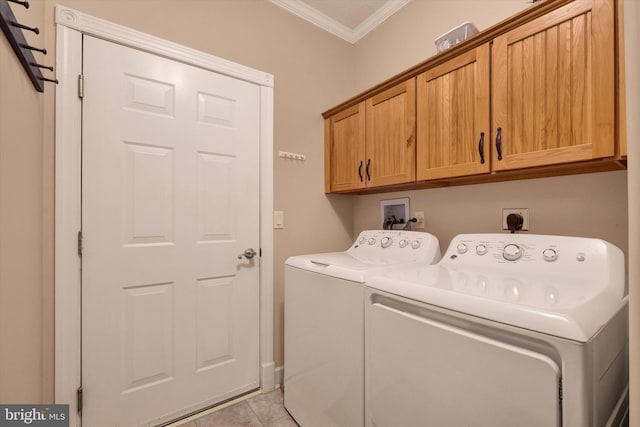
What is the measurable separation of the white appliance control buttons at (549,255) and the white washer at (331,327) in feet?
1.59

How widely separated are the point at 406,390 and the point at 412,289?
34 cm

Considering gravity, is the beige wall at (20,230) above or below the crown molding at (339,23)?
below

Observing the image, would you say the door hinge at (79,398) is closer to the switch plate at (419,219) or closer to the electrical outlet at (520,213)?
the switch plate at (419,219)

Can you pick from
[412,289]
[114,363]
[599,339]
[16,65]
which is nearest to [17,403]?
[114,363]

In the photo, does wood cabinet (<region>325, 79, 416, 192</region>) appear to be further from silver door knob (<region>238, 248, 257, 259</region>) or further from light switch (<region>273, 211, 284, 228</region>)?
silver door knob (<region>238, 248, 257, 259</region>)

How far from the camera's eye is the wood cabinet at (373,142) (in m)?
1.61

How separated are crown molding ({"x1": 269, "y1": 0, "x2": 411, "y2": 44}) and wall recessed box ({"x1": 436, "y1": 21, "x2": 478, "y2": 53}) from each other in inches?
29.6

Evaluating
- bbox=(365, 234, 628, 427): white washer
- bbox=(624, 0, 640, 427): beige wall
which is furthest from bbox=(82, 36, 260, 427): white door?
bbox=(624, 0, 640, 427): beige wall

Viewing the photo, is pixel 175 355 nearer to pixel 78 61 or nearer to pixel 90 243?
pixel 90 243

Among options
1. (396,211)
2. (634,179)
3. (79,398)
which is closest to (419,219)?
(396,211)

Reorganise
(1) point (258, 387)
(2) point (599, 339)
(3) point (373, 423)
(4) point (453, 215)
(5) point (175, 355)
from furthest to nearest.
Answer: (1) point (258, 387)
(4) point (453, 215)
(5) point (175, 355)
(3) point (373, 423)
(2) point (599, 339)

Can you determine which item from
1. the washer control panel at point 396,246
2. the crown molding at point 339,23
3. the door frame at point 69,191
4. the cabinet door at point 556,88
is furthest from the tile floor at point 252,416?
the crown molding at point 339,23

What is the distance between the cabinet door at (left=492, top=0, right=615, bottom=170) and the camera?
969 mm

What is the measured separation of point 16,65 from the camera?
2.88 feet
